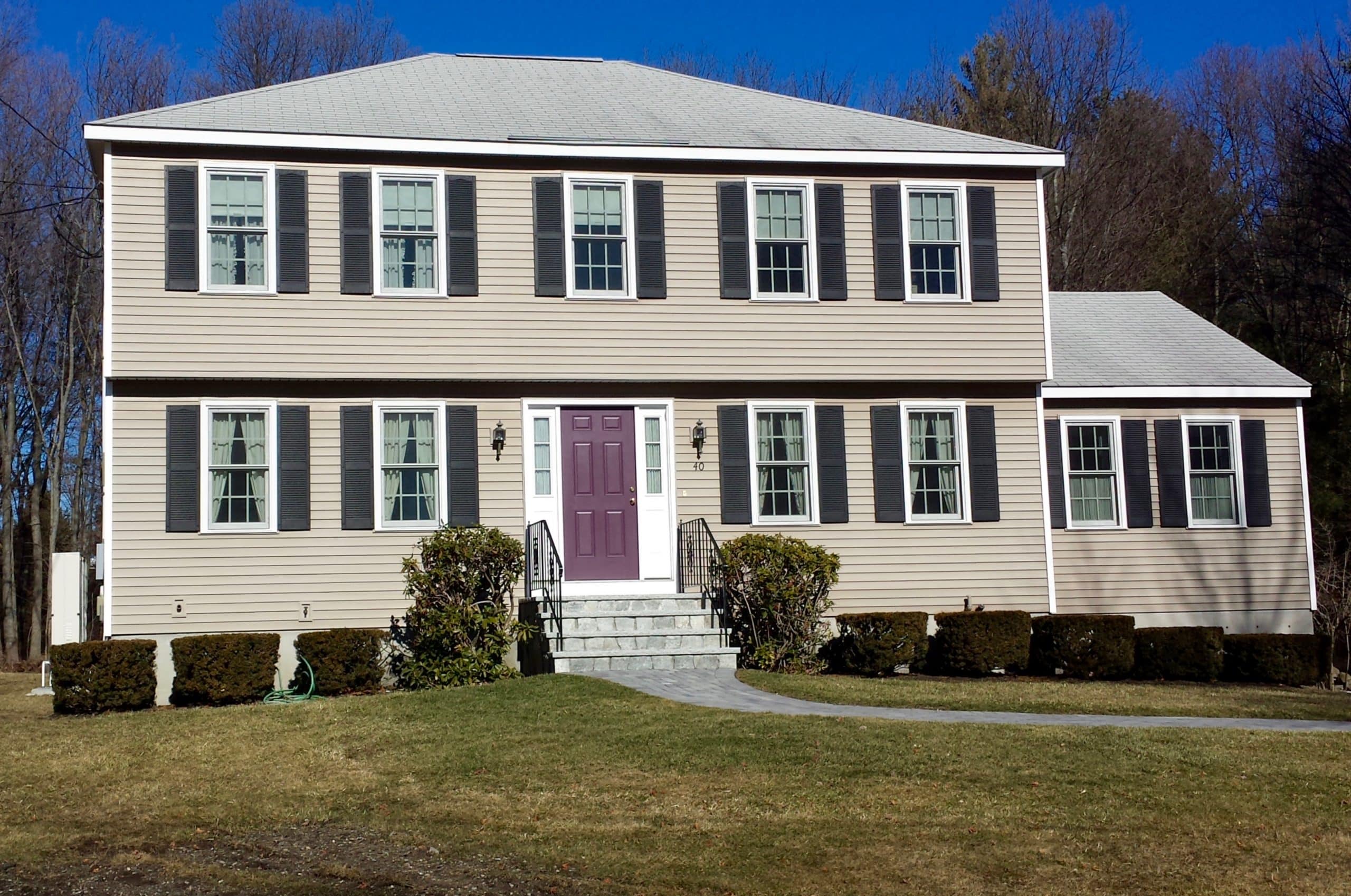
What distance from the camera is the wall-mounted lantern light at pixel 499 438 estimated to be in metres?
16.4

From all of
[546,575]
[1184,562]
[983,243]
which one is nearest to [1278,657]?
[1184,562]

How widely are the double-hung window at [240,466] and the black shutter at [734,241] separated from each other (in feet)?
18.2

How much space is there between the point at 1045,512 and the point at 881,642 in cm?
327

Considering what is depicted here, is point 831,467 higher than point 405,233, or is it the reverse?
point 405,233

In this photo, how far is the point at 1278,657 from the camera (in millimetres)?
16375

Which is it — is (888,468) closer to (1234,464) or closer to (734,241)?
(734,241)

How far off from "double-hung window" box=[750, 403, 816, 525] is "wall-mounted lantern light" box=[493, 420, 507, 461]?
3006mm

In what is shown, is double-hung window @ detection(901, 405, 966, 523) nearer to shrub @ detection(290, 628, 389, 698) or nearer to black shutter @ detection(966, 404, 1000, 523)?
black shutter @ detection(966, 404, 1000, 523)

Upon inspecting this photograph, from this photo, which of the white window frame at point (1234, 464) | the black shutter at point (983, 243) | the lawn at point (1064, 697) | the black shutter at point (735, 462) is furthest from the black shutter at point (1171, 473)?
the black shutter at point (735, 462)

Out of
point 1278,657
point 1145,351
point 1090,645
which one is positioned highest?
point 1145,351

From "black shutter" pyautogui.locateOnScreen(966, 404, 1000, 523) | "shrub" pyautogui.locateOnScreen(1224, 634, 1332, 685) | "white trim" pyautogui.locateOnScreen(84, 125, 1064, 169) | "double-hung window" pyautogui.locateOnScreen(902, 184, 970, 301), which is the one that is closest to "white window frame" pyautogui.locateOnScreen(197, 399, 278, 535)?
"white trim" pyautogui.locateOnScreen(84, 125, 1064, 169)

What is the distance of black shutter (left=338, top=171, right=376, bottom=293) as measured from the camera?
52.8ft

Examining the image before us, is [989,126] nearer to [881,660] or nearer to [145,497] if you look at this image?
[881,660]

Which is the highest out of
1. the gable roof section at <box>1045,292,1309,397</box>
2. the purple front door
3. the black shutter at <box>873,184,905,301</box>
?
the black shutter at <box>873,184,905,301</box>
